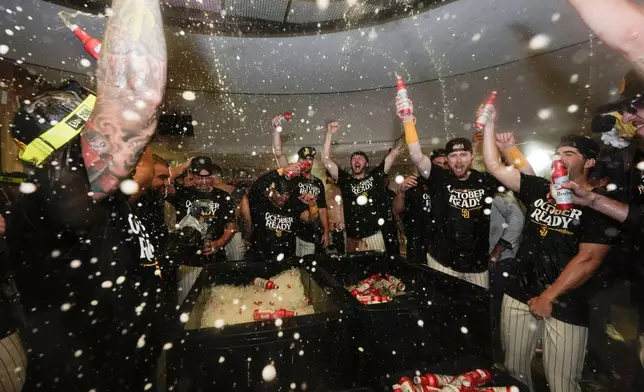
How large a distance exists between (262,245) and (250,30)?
3586mm

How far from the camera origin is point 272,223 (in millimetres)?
4254

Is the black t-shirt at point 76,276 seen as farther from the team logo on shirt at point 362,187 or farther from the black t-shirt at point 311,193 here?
the team logo on shirt at point 362,187

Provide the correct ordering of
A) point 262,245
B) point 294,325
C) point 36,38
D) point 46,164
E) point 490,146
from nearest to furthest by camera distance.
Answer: point 46,164 → point 294,325 → point 490,146 → point 262,245 → point 36,38

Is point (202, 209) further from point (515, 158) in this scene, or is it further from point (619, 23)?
point (619, 23)

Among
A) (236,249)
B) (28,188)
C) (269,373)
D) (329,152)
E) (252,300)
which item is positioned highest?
(329,152)

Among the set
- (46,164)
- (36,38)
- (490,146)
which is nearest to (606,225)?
(490,146)

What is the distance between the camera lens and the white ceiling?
4539mm

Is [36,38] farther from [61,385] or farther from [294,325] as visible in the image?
[294,325]

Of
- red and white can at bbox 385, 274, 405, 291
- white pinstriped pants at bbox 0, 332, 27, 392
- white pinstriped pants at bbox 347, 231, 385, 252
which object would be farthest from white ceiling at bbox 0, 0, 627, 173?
white pinstriped pants at bbox 0, 332, 27, 392

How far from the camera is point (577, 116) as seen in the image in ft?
17.6

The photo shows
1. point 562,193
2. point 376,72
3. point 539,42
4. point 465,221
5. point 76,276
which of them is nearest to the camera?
point 76,276

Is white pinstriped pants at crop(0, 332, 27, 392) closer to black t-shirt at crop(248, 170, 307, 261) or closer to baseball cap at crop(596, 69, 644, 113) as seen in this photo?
black t-shirt at crop(248, 170, 307, 261)

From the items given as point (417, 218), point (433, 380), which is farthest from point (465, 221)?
point (433, 380)

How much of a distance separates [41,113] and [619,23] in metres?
2.75
